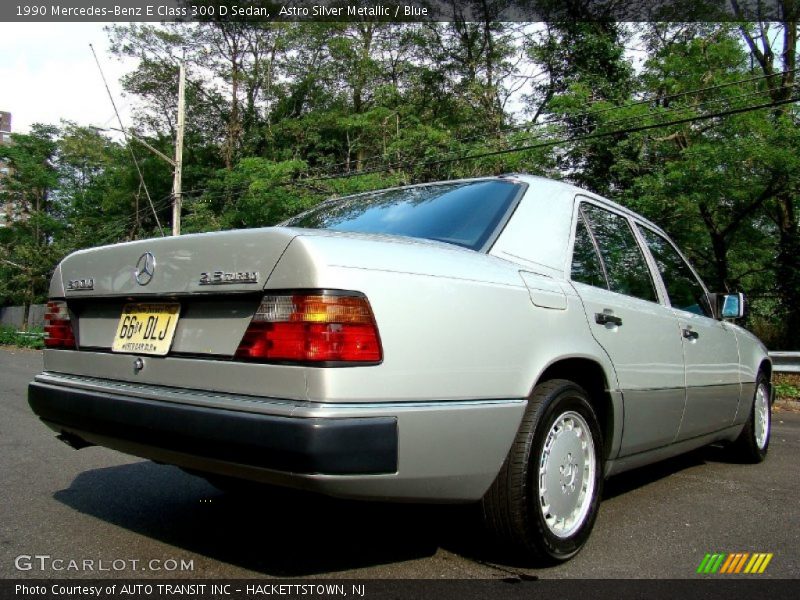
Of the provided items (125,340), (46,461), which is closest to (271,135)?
(46,461)

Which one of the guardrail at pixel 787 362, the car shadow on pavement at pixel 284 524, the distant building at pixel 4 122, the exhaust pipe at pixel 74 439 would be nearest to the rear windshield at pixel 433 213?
the car shadow on pavement at pixel 284 524

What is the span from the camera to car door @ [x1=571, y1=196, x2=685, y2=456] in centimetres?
302

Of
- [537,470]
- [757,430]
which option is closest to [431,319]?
[537,470]

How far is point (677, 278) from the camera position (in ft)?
13.4

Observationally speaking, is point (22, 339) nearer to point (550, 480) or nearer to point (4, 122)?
point (550, 480)

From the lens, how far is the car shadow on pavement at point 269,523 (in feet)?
8.43

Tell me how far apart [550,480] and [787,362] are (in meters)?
9.70

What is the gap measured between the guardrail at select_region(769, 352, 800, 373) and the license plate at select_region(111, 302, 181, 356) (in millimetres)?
10149

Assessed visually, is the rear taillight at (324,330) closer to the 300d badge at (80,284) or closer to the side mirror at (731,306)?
A: the 300d badge at (80,284)

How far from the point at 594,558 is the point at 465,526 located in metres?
0.59

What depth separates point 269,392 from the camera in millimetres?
2064

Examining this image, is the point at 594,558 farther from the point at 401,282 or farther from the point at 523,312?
the point at 401,282

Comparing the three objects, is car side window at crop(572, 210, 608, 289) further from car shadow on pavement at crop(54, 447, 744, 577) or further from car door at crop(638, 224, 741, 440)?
car shadow on pavement at crop(54, 447, 744, 577)
